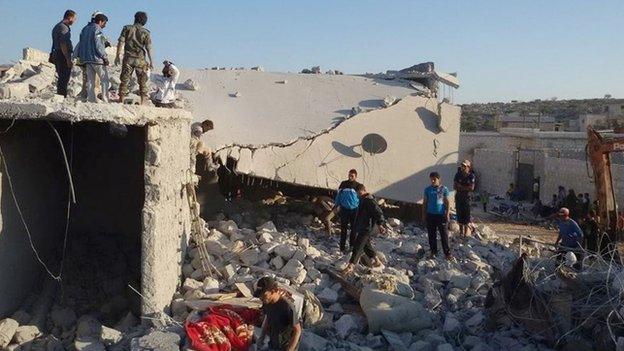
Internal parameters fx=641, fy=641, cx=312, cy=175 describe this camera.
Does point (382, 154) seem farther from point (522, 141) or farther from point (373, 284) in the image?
point (522, 141)

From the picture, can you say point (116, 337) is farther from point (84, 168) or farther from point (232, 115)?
point (232, 115)

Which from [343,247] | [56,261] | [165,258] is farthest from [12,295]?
[343,247]

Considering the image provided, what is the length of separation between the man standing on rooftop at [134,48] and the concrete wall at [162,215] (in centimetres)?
73

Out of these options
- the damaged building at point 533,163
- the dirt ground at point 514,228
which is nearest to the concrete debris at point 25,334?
the dirt ground at point 514,228

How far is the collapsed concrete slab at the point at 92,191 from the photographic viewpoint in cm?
614

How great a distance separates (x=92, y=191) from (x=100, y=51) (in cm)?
223

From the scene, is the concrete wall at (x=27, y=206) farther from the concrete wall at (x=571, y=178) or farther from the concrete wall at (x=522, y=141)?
the concrete wall at (x=522, y=141)

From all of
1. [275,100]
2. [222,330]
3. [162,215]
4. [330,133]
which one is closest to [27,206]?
[162,215]

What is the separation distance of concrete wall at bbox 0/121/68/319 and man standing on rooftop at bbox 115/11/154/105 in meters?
1.07

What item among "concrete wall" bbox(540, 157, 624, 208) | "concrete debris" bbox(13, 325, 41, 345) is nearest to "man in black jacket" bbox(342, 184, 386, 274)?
"concrete debris" bbox(13, 325, 41, 345)

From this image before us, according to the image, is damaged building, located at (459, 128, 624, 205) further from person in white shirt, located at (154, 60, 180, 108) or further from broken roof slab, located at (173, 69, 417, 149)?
person in white shirt, located at (154, 60, 180, 108)

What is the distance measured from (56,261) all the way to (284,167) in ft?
10.7

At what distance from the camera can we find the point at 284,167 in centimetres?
920

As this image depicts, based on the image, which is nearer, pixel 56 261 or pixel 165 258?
pixel 165 258
